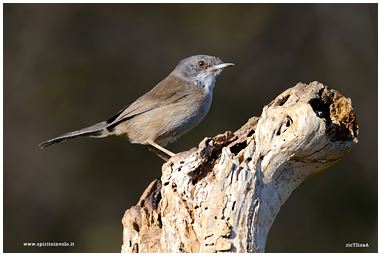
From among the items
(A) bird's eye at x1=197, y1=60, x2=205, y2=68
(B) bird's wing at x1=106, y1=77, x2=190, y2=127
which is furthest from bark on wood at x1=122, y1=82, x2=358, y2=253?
(A) bird's eye at x1=197, y1=60, x2=205, y2=68

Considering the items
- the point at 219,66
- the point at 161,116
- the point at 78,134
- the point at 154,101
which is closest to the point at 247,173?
the point at 161,116

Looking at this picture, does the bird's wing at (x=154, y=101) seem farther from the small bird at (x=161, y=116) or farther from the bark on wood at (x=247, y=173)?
the bark on wood at (x=247, y=173)

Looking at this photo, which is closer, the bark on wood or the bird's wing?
the bark on wood

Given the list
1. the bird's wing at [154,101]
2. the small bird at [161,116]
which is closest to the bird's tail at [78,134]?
the small bird at [161,116]

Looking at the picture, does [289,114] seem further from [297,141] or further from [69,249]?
[69,249]

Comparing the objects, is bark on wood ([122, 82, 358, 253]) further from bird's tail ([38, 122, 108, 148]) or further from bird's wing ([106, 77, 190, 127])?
bird's tail ([38, 122, 108, 148])
